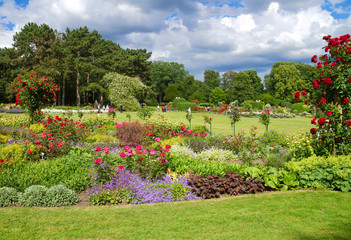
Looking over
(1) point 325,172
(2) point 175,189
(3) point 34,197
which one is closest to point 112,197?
(2) point 175,189

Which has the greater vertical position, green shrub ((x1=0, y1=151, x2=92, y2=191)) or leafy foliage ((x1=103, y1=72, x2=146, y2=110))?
leafy foliage ((x1=103, y1=72, x2=146, y2=110))

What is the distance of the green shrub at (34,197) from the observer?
4.80 meters

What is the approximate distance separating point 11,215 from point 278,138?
8.42m

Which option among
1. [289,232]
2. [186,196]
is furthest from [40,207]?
[289,232]

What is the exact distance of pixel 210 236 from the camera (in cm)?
371

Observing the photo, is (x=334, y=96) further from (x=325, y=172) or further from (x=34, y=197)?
(x=34, y=197)

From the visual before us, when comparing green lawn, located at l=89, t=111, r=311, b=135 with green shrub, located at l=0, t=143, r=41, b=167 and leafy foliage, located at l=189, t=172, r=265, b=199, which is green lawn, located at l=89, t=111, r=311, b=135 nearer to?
green shrub, located at l=0, t=143, r=41, b=167

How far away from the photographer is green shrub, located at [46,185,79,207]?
4.84 metres

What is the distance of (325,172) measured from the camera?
5.69 meters

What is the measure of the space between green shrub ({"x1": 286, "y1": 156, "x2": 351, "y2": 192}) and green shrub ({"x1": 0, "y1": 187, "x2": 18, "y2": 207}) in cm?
556

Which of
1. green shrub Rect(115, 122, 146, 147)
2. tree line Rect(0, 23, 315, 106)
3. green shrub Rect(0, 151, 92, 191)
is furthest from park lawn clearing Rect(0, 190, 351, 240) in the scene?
tree line Rect(0, 23, 315, 106)

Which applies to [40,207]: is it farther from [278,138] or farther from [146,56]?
[146,56]

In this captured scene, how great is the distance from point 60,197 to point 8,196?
929 mm

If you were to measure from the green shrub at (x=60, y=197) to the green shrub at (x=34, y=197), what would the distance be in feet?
0.30
